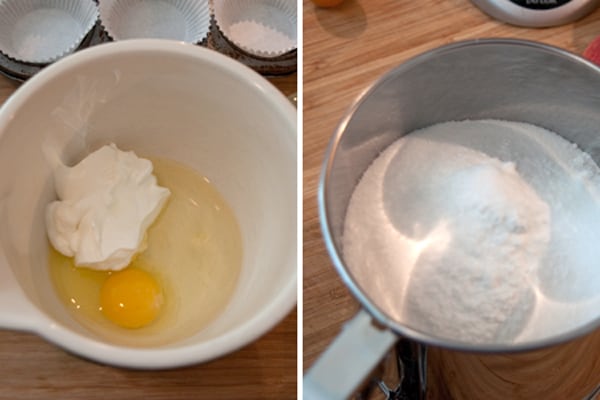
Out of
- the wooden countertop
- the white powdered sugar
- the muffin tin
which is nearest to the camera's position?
the white powdered sugar

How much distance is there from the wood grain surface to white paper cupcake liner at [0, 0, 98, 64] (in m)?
0.25

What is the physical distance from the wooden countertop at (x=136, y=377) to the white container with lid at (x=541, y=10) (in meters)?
0.42

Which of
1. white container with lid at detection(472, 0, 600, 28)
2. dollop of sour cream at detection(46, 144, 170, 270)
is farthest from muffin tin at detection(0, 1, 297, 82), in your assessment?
white container with lid at detection(472, 0, 600, 28)

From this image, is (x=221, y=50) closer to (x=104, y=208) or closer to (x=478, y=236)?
(x=104, y=208)

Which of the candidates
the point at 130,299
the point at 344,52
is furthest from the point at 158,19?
the point at 130,299

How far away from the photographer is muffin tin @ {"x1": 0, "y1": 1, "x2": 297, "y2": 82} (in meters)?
0.76

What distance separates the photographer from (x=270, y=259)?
0.67 m

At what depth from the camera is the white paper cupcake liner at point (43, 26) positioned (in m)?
0.81

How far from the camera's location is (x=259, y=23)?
853 millimetres

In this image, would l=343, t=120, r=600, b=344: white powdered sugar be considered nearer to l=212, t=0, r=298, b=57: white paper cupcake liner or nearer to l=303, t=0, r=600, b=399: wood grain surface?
l=303, t=0, r=600, b=399: wood grain surface

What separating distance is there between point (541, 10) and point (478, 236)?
1.17ft

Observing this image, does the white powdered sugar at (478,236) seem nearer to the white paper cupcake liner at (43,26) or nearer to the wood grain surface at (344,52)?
the wood grain surface at (344,52)

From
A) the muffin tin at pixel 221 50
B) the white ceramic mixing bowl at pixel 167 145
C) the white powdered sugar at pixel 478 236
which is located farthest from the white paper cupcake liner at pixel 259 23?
the white powdered sugar at pixel 478 236

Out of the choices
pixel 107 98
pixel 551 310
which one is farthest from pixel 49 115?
pixel 551 310
